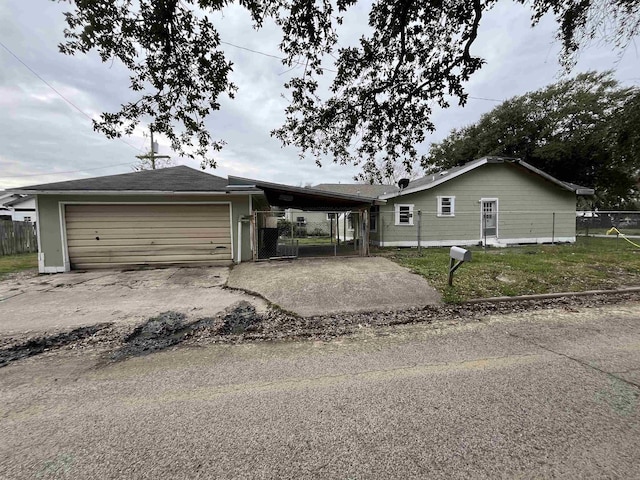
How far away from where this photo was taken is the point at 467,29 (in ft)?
18.1

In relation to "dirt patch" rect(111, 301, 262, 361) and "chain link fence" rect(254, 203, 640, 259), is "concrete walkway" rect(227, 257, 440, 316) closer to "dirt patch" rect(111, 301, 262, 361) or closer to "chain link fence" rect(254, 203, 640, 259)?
"dirt patch" rect(111, 301, 262, 361)

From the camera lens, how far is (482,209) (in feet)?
47.7

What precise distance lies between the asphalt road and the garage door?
6.10 m

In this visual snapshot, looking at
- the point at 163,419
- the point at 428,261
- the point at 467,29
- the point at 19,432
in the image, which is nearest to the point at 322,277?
the point at 428,261

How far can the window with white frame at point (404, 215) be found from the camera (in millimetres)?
13970

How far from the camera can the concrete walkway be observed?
17.6 feet

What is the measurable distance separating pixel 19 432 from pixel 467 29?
8.28 m

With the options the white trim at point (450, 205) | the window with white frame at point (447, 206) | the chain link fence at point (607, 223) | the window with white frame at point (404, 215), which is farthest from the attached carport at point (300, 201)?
the chain link fence at point (607, 223)

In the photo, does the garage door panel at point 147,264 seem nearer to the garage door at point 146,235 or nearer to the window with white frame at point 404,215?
the garage door at point 146,235

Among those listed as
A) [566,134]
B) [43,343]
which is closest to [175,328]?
[43,343]

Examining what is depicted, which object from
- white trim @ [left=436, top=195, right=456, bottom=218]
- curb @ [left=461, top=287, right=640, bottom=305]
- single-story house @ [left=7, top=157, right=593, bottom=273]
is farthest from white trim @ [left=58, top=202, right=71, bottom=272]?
white trim @ [left=436, top=195, right=456, bottom=218]

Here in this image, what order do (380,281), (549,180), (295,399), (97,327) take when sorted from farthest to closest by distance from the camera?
1. (549,180)
2. (380,281)
3. (97,327)
4. (295,399)

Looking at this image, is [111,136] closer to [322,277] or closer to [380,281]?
[322,277]

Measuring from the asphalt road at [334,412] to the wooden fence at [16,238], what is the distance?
13834 mm
